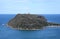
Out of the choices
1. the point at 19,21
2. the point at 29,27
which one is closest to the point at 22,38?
the point at 29,27

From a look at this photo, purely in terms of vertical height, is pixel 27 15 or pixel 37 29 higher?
pixel 27 15

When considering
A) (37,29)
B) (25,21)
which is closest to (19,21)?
(25,21)

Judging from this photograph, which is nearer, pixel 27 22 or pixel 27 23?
pixel 27 23

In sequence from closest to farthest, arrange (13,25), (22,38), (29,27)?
(22,38), (29,27), (13,25)

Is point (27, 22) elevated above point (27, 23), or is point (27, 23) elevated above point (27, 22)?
point (27, 22)

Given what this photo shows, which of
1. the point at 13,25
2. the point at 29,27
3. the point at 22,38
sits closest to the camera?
the point at 22,38

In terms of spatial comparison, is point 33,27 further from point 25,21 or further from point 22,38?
point 22,38

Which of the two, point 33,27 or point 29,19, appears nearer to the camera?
point 33,27

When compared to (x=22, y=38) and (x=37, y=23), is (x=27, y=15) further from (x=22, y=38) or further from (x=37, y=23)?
(x=22, y=38)

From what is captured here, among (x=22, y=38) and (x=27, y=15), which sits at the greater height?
(x=27, y=15)
